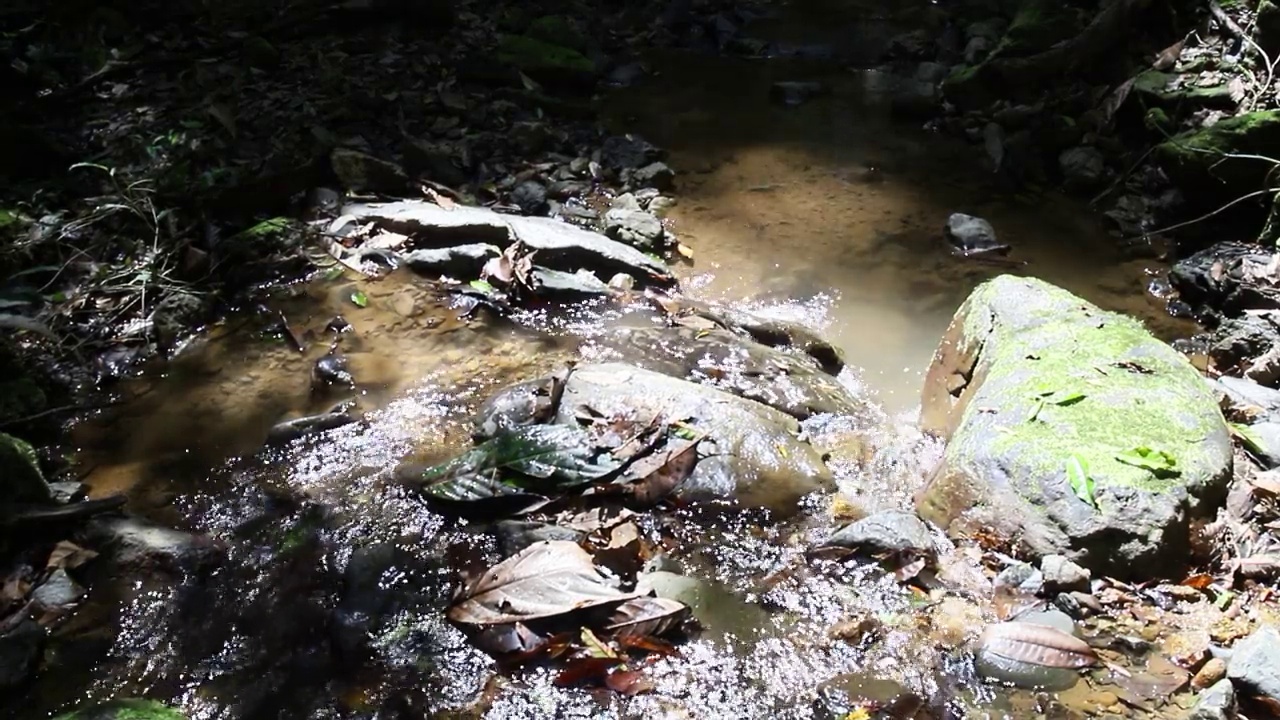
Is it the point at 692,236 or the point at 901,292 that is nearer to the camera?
the point at 901,292

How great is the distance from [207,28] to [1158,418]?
23.1 ft

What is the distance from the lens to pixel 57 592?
107 inches

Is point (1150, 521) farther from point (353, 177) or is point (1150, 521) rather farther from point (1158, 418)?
point (353, 177)

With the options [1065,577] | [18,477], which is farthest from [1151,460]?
[18,477]

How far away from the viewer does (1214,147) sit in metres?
5.04

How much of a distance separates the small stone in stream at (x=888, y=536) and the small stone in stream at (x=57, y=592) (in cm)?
240

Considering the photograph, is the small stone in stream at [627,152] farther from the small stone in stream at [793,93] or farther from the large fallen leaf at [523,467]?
the large fallen leaf at [523,467]

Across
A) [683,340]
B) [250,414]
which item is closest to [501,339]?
[683,340]

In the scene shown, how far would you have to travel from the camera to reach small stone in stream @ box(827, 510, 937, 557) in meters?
2.85

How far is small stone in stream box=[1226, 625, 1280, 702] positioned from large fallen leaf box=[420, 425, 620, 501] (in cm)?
189

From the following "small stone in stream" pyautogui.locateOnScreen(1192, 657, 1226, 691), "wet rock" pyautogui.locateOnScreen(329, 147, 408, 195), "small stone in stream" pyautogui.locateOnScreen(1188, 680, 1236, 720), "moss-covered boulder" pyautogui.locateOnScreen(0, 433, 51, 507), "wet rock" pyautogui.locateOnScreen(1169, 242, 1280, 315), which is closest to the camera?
"small stone in stream" pyautogui.locateOnScreen(1188, 680, 1236, 720)

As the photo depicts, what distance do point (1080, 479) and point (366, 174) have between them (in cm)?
407

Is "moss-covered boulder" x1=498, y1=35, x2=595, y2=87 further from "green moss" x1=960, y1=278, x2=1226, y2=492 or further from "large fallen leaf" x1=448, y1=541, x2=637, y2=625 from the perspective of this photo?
"large fallen leaf" x1=448, y1=541, x2=637, y2=625

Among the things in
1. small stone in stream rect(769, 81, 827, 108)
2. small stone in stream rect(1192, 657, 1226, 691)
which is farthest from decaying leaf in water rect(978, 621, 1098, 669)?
small stone in stream rect(769, 81, 827, 108)
